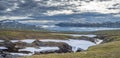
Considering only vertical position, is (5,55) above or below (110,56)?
below

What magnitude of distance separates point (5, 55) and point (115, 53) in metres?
31.2

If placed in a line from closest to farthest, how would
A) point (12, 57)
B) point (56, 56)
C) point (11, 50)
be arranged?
point (56, 56) < point (12, 57) < point (11, 50)

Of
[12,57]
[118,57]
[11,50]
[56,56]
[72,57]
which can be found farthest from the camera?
[11,50]

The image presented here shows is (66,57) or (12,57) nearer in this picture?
(66,57)

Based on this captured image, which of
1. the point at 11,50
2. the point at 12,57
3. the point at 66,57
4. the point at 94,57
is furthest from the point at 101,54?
the point at 11,50

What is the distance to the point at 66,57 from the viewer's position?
5744cm

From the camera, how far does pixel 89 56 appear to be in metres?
56.4

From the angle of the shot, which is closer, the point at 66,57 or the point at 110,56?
the point at 110,56

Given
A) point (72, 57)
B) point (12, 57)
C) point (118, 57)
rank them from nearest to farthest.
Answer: point (118, 57)
point (72, 57)
point (12, 57)

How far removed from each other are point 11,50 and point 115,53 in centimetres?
4451

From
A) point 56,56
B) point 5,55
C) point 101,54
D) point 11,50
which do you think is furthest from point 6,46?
point 101,54

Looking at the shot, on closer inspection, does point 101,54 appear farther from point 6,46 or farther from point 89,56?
point 6,46

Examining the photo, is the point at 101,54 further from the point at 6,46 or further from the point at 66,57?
the point at 6,46

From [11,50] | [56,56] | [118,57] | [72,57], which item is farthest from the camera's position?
[11,50]
